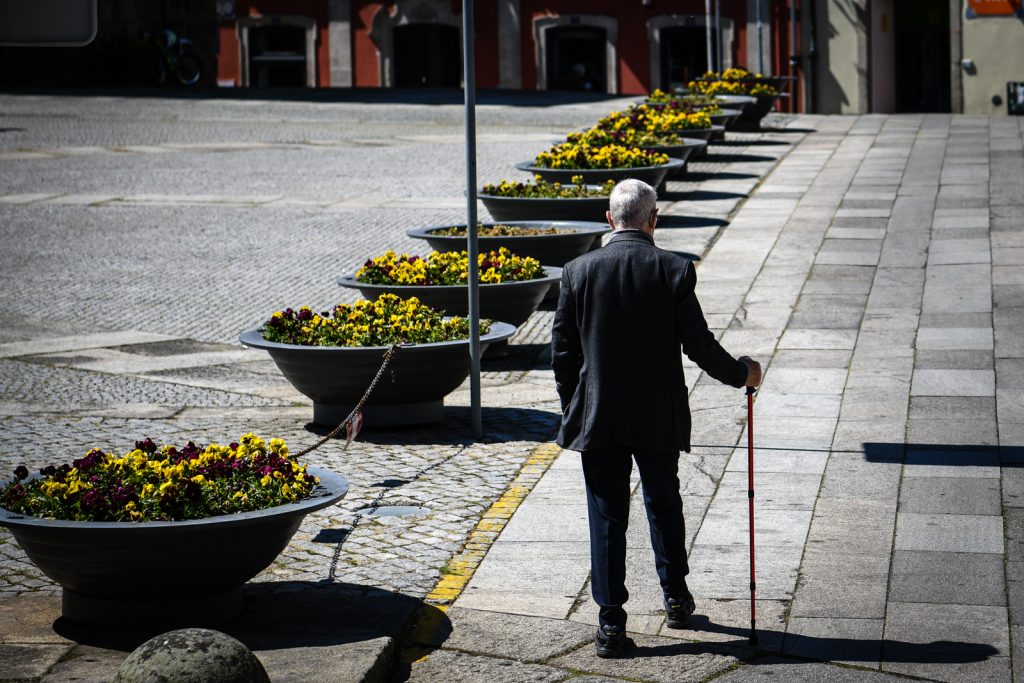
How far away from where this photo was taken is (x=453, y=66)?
45188 millimetres

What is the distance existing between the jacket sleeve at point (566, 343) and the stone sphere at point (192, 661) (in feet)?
5.28

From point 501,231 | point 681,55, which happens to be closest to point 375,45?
point 681,55

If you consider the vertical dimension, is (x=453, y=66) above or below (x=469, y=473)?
above

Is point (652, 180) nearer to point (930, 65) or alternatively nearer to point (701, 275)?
point (701, 275)

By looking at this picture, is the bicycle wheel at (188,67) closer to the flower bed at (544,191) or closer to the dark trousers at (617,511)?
the flower bed at (544,191)

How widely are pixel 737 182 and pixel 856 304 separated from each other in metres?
8.25

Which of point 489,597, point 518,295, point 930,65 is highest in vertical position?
point 930,65

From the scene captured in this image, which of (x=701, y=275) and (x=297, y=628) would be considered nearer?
(x=297, y=628)

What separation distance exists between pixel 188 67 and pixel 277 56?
3.91m

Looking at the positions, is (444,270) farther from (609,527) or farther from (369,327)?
(609,527)

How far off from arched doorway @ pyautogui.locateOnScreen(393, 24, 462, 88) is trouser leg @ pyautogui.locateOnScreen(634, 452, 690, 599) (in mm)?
39362

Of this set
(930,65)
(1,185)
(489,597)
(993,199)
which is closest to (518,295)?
(489,597)

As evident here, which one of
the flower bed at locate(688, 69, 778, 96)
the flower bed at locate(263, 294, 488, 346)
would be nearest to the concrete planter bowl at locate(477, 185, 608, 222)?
the flower bed at locate(263, 294, 488, 346)

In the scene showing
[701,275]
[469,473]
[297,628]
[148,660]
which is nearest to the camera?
[148,660]
